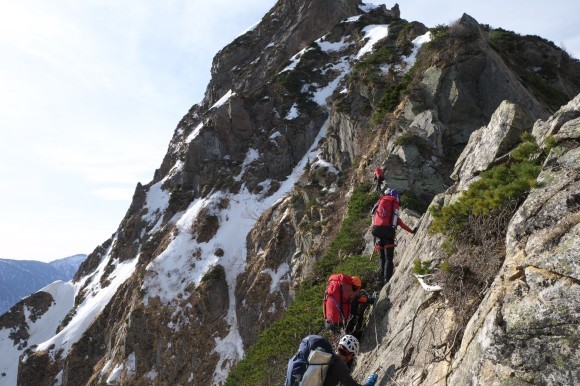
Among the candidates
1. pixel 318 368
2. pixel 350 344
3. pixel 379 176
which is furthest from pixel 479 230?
pixel 379 176

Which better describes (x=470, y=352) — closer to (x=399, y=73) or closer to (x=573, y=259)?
(x=573, y=259)

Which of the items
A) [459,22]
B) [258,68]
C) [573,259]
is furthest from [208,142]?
[573,259]

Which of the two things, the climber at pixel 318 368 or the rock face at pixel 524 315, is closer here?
the rock face at pixel 524 315

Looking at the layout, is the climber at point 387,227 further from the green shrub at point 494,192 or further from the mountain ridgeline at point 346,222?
the green shrub at point 494,192

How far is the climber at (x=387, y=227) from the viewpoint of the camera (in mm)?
9023

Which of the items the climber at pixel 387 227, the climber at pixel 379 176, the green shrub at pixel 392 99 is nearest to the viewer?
the climber at pixel 387 227

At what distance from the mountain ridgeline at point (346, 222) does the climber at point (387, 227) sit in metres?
0.33

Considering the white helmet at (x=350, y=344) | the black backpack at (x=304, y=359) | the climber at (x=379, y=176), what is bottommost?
the white helmet at (x=350, y=344)

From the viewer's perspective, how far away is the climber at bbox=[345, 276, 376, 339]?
768 cm

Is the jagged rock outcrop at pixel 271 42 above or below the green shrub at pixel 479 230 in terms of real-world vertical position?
above

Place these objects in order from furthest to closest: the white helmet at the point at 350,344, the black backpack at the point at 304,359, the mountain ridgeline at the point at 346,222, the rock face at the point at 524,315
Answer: the white helmet at the point at 350,344 → the black backpack at the point at 304,359 → the mountain ridgeline at the point at 346,222 → the rock face at the point at 524,315

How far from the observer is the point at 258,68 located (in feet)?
183

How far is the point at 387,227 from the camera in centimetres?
906

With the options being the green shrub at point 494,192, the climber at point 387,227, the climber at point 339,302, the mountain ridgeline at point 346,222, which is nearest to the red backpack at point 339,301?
the climber at point 339,302
